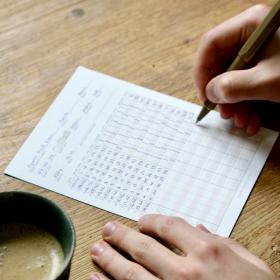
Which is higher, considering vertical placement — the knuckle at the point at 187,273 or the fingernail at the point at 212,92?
the fingernail at the point at 212,92

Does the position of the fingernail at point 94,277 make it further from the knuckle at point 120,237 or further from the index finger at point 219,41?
the index finger at point 219,41

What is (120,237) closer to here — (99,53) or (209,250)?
(209,250)

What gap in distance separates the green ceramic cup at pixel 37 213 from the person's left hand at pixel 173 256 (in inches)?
4.7

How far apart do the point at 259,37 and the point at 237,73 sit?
0.06m

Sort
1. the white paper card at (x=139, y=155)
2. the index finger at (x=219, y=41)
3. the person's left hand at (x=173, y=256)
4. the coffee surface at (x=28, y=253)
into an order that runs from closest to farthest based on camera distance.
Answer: the coffee surface at (x=28, y=253) → the person's left hand at (x=173, y=256) → the white paper card at (x=139, y=155) → the index finger at (x=219, y=41)

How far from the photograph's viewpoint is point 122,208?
857 millimetres

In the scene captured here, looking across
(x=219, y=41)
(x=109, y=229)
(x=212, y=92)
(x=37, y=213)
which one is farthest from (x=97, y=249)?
(x=219, y=41)

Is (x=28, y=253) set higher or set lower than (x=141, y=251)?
higher

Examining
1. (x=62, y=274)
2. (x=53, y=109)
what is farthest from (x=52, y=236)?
(x=53, y=109)

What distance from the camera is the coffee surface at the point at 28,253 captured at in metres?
0.65

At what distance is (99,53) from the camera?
3.53 ft

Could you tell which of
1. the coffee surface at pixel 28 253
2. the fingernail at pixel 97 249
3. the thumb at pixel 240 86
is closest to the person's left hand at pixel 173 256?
the fingernail at pixel 97 249

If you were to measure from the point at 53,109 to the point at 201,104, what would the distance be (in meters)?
0.25

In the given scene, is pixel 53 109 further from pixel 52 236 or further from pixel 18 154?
pixel 52 236
